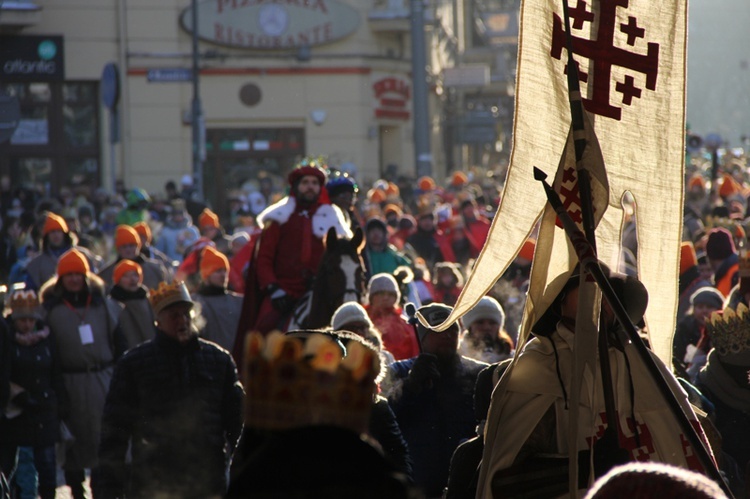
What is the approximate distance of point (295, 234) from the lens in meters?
12.2

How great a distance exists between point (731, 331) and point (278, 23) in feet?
104

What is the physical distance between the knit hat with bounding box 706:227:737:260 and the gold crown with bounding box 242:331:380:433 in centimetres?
1033

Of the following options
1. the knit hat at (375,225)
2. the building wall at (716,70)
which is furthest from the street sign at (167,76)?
the building wall at (716,70)

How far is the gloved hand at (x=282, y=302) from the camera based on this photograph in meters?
11.3

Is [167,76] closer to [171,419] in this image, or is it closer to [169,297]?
[169,297]

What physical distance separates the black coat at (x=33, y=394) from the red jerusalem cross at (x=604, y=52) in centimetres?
610

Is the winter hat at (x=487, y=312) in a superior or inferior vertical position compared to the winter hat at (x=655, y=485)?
inferior

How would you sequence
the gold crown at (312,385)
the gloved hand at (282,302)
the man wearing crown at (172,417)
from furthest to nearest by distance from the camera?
1. the gloved hand at (282,302)
2. the man wearing crown at (172,417)
3. the gold crown at (312,385)

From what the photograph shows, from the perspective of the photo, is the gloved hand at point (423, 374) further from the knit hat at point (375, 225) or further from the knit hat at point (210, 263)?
the knit hat at point (375, 225)

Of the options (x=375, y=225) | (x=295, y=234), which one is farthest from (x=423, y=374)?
(x=375, y=225)

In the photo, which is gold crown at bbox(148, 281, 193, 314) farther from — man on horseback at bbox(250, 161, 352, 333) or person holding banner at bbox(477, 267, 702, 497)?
person holding banner at bbox(477, 267, 702, 497)

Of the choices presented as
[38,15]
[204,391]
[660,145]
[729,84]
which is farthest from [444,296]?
[729,84]

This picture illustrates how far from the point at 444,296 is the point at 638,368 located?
8.98 m

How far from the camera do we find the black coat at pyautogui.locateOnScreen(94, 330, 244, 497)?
789cm
